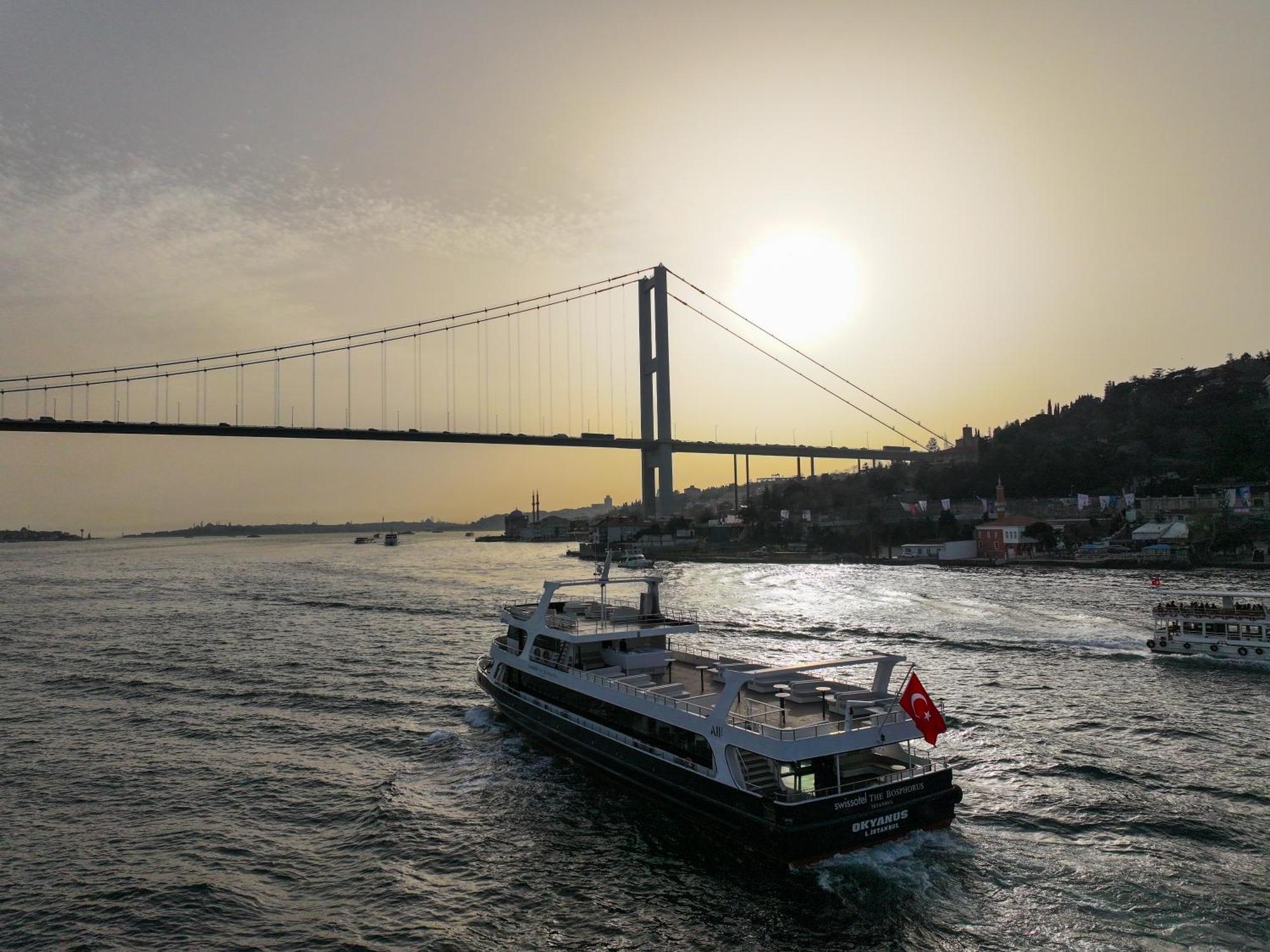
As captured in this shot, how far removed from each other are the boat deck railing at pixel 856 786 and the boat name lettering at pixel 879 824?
0.52 metres

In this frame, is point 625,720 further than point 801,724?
Yes

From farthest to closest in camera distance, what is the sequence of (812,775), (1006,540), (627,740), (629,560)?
(629,560), (1006,540), (627,740), (812,775)

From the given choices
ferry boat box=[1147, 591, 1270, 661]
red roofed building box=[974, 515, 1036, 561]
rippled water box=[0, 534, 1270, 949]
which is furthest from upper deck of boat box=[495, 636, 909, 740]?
red roofed building box=[974, 515, 1036, 561]

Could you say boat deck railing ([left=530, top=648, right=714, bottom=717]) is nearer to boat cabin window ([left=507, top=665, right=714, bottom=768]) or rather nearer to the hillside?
boat cabin window ([left=507, top=665, right=714, bottom=768])

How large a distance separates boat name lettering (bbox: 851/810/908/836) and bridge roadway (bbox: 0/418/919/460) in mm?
82618

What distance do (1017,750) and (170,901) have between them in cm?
1846

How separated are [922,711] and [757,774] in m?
3.15

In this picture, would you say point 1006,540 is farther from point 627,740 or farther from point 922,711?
point 922,711

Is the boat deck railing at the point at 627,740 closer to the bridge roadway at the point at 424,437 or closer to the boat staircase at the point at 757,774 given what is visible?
the boat staircase at the point at 757,774

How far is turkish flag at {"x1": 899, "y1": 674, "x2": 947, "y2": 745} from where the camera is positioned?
43.9 feet

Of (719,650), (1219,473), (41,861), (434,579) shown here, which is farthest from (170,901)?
(1219,473)

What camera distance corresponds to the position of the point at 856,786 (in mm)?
13711

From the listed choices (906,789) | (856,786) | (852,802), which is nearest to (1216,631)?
(906,789)

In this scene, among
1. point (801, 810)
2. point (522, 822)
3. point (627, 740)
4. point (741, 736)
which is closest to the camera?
point (801, 810)
